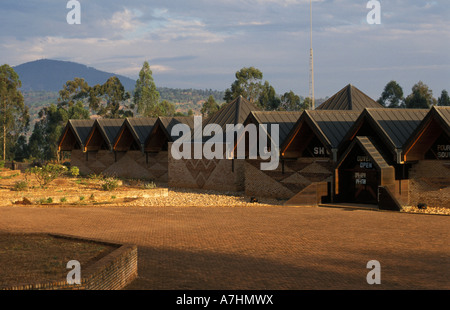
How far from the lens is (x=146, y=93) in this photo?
85688 millimetres

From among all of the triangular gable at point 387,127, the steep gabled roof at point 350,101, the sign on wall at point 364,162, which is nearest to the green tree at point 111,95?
the steep gabled roof at point 350,101

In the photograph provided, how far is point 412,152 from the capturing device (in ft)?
76.2

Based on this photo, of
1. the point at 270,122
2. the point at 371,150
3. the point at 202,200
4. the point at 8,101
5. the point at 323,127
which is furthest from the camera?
the point at 8,101

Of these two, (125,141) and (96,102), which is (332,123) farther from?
(96,102)

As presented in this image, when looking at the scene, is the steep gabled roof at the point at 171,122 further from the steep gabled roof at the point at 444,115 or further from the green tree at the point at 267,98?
the green tree at the point at 267,98

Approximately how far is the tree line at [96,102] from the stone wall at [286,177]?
47.0m

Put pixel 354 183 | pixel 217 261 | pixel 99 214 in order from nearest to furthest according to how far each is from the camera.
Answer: pixel 217 261 < pixel 99 214 < pixel 354 183

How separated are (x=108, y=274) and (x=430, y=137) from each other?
18398mm

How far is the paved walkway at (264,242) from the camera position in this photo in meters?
10.8

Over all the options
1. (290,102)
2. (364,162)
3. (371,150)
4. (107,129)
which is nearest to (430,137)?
(371,150)
